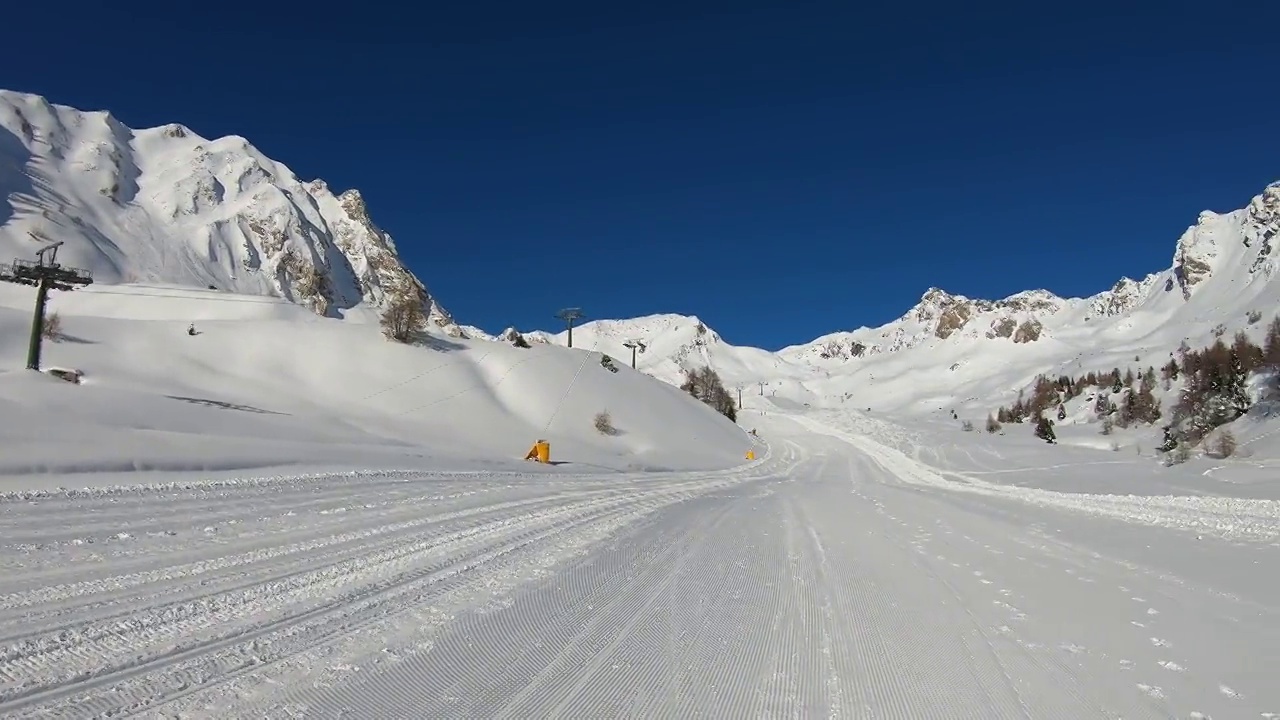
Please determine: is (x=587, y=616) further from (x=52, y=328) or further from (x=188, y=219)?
(x=188, y=219)

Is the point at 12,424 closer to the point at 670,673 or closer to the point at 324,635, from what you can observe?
the point at 324,635

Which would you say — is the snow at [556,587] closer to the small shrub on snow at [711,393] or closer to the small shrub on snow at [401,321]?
the small shrub on snow at [401,321]

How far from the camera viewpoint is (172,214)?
13550 centimetres

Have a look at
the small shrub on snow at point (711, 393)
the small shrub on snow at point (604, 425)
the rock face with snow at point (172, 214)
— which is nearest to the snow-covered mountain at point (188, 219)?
the rock face with snow at point (172, 214)

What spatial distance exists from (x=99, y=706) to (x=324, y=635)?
1.36 m

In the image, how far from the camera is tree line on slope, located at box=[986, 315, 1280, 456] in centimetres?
5138

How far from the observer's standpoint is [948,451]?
176 feet

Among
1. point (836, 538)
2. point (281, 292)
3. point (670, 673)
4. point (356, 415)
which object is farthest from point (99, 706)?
point (281, 292)

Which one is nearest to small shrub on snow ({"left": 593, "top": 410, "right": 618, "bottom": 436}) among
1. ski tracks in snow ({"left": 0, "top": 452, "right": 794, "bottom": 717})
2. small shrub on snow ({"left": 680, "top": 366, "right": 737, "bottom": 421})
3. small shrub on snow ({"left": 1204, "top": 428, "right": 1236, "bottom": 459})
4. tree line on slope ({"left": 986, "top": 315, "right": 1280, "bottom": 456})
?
tree line on slope ({"left": 986, "top": 315, "right": 1280, "bottom": 456})

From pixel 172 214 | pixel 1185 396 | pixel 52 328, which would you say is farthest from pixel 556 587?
pixel 172 214

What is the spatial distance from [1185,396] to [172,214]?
155150 mm

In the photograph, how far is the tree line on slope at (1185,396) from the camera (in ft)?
169

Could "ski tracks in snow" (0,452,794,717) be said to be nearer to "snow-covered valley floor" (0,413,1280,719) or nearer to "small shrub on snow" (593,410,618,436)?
"snow-covered valley floor" (0,413,1280,719)

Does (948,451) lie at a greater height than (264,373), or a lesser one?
lesser
